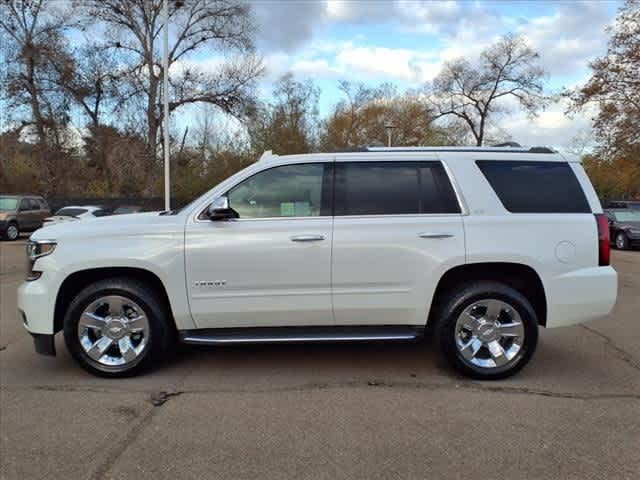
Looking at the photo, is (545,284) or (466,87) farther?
(466,87)

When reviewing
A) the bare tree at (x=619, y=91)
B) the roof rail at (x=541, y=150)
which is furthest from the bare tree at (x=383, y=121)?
the roof rail at (x=541, y=150)

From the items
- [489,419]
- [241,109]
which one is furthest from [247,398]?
[241,109]

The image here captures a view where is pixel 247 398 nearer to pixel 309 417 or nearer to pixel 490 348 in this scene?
pixel 309 417

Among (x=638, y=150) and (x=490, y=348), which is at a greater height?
(x=638, y=150)

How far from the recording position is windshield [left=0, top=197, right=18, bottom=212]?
2006 centimetres

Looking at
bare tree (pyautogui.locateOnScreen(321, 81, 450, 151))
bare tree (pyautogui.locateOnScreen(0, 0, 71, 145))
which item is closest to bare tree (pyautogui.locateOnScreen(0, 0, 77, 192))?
bare tree (pyautogui.locateOnScreen(0, 0, 71, 145))

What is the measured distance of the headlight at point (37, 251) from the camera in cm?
431

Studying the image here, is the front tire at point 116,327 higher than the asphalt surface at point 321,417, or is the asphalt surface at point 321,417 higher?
the front tire at point 116,327

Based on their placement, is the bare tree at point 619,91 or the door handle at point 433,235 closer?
the door handle at point 433,235

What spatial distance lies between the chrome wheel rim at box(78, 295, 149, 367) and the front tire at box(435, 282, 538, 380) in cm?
253

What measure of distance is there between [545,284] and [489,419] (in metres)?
1.34

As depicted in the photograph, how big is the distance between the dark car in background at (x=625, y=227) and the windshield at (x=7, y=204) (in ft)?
72.7

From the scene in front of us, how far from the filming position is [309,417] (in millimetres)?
3648

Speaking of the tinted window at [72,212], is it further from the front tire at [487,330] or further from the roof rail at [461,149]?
the front tire at [487,330]
